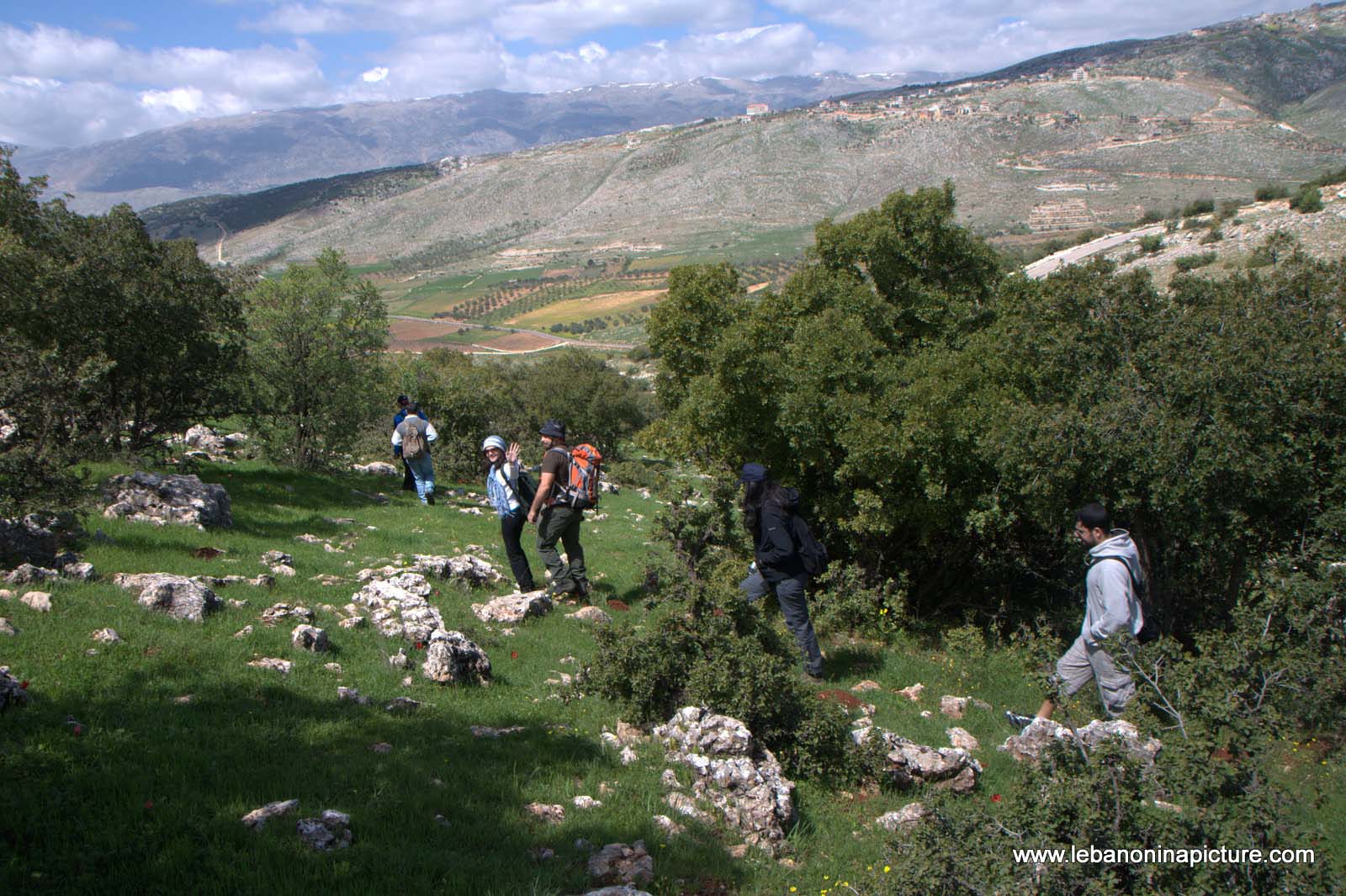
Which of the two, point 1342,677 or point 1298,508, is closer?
point 1342,677

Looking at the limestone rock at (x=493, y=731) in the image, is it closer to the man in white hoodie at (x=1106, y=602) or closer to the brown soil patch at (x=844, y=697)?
the brown soil patch at (x=844, y=697)

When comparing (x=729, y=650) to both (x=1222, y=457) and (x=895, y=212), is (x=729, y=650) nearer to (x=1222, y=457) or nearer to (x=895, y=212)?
(x=1222, y=457)

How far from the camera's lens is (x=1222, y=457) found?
400 inches

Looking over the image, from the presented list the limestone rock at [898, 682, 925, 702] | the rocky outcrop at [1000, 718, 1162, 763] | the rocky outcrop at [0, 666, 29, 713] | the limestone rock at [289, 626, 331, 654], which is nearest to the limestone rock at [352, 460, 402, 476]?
the limestone rock at [289, 626, 331, 654]

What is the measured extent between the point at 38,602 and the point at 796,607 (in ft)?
25.4

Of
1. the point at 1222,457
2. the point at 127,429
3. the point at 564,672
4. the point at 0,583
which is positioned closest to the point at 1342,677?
the point at 1222,457

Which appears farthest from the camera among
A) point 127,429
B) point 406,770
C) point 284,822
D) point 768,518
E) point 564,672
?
point 127,429

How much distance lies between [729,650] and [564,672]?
2.25 metres

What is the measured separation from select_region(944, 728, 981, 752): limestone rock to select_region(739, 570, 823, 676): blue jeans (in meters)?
1.75

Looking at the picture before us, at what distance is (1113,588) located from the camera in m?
7.61

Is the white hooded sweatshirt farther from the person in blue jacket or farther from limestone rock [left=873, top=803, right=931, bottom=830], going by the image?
the person in blue jacket

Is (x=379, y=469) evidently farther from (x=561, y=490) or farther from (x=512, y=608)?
(x=512, y=608)

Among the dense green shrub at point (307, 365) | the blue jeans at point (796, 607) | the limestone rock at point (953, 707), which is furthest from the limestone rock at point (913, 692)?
the dense green shrub at point (307, 365)

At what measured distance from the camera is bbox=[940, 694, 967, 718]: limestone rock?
9.61 metres
